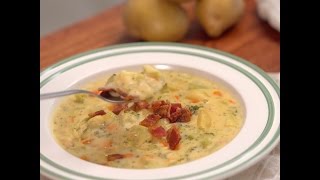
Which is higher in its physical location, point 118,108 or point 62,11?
point 62,11

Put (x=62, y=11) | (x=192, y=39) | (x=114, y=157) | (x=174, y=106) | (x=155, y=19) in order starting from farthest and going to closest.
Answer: (x=62, y=11) < (x=192, y=39) < (x=155, y=19) < (x=174, y=106) < (x=114, y=157)

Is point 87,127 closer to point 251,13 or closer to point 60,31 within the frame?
point 60,31

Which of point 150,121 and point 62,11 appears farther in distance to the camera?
point 62,11

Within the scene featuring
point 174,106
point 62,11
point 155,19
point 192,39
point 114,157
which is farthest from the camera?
point 62,11

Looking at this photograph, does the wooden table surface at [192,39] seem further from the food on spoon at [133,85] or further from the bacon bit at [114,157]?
the bacon bit at [114,157]

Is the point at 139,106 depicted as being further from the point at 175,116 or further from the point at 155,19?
the point at 155,19

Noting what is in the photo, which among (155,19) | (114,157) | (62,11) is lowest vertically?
(114,157)

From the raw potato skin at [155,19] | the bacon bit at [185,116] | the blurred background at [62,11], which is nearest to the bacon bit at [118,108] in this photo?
the bacon bit at [185,116]

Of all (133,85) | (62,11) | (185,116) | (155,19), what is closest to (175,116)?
(185,116)
